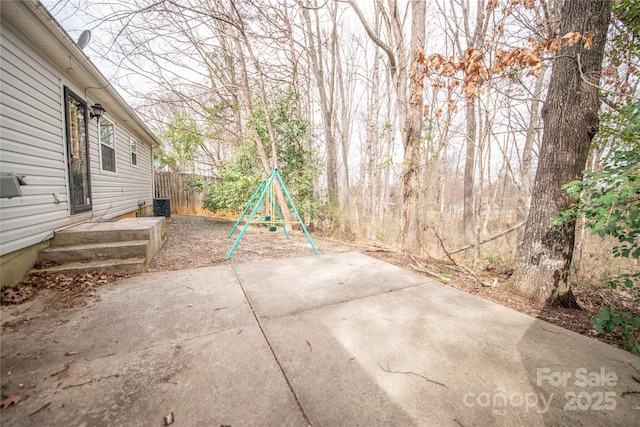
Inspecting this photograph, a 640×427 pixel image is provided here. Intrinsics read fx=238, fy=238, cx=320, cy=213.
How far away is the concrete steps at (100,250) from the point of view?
3098 mm

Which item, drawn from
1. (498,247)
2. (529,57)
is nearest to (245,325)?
(529,57)

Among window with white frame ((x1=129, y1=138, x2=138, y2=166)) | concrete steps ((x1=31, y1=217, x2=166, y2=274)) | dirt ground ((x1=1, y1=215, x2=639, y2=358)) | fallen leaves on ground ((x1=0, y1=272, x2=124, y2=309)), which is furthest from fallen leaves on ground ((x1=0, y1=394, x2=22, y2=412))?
window with white frame ((x1=129, y1=138, x2=138, y2=166))

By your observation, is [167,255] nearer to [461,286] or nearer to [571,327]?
[461,286]

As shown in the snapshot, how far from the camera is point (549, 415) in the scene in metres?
1.34

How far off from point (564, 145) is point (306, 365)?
3584mm

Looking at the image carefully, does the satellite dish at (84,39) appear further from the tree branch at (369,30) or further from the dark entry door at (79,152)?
the tree branch at (369,30)

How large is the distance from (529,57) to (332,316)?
3283 mm

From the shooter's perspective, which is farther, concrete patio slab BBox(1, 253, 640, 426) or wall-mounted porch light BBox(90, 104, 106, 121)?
wall-mounted porch light BBox(90, 104, 106, 121)

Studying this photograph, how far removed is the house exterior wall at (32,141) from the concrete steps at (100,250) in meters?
0.23

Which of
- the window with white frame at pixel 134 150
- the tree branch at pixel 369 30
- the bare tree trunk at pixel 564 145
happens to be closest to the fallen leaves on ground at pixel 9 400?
the bare tree trunk at pixel 564 145

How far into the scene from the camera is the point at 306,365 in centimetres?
165

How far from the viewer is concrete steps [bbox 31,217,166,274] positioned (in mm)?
3098

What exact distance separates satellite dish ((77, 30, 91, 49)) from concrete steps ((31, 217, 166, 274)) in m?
2.91

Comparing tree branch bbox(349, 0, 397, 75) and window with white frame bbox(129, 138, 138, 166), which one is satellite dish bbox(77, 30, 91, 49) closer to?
tree branch bbox(349, 0, 397, 75)
